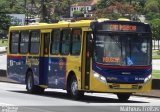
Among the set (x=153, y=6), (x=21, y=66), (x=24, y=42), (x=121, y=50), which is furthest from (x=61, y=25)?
(x=153, y=6)

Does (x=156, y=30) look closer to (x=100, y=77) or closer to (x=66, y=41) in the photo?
(x=66, y=41)

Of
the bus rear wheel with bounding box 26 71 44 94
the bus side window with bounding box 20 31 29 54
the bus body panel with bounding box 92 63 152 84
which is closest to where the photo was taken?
the bus body panel with bounding box 92 63 152 84

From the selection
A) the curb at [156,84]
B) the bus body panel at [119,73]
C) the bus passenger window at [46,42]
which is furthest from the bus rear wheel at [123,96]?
the bus passenger window at [46,42]

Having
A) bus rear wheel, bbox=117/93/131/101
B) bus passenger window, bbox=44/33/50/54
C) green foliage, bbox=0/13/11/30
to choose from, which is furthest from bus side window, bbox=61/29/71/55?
green foliage, bbox=0/13/11/30

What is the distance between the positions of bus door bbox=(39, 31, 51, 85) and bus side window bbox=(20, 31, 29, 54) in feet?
5.15

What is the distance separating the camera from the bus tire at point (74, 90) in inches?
872

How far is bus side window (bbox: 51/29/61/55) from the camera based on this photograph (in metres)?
24.0

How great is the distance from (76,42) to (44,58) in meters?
3.27

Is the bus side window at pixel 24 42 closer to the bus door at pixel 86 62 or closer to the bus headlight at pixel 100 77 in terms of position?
the bus door at pixel 86 62

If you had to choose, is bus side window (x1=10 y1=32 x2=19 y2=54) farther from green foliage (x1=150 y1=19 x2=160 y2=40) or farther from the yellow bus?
green foliage (x1=150 y1=19 x2=160 y2=40)

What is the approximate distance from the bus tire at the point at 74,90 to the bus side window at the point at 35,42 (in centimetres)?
354

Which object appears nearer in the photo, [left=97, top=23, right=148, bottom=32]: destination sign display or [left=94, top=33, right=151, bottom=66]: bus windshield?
[left=94, top=33, right=151, bottom=66]: bus windshield

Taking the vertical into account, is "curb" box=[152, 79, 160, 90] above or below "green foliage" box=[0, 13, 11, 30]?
above

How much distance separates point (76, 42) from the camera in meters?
22.4
